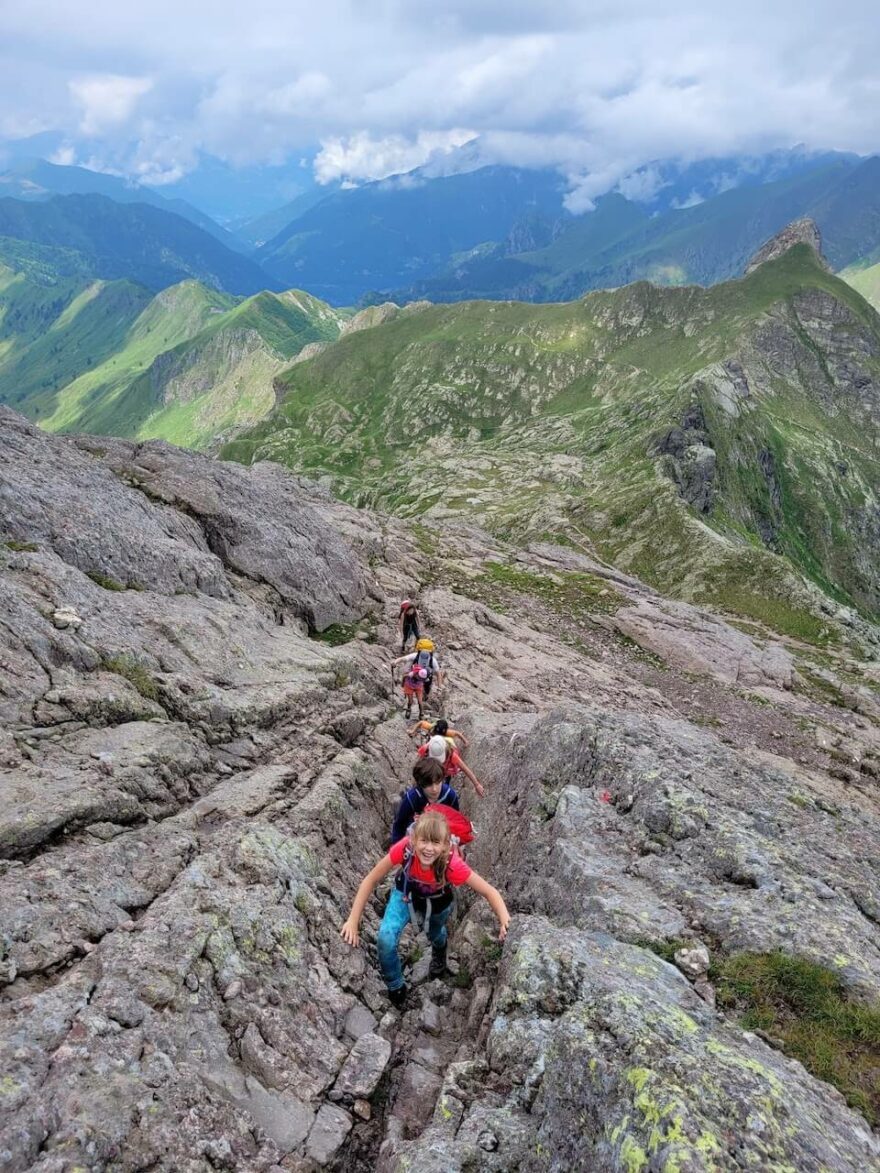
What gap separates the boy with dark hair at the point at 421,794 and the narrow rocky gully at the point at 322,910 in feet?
8.14

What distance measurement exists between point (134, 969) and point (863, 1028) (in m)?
11.7

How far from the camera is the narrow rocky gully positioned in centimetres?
863

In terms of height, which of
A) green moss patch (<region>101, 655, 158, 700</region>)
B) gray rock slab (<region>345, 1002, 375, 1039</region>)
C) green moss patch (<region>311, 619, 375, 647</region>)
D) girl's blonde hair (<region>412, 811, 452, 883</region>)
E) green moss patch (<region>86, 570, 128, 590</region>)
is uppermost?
girl's blonde hair (<region>412, 811, 452, 883</region>)

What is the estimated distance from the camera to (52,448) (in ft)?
100

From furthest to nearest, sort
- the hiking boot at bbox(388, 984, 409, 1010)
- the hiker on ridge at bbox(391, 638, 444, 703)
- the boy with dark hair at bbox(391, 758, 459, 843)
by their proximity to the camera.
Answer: the hiker on ridge at bbox(391, 638, 444, 703)
the boy with dark hair at bbox(391, 758, 459, 843)
the hiking boot at bbox(388, 984, 409, 1010)

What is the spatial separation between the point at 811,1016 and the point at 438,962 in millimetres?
6769

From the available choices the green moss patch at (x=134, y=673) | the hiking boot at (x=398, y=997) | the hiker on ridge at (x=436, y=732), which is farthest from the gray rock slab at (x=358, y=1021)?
the green moss patch at (x=134, y=673)

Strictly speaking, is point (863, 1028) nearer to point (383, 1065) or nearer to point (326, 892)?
point (383, 1065)

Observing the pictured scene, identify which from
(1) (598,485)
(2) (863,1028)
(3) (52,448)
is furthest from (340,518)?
(1) (598,485)

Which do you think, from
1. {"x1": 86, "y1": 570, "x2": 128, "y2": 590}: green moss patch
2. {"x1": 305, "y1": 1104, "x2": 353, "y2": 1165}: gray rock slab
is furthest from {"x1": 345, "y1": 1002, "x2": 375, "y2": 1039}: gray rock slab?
{"x1": 86, "y1": 570, "x2": 128, "y2": 590}: green moss patch

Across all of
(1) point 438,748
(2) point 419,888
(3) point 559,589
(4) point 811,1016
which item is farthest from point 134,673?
(3) point 559,589

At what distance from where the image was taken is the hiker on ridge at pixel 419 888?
11.4 m

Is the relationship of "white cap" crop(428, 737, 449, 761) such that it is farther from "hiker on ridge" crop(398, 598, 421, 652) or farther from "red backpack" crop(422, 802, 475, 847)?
"hiker on ridge" crop(398, 598, 421, 652)

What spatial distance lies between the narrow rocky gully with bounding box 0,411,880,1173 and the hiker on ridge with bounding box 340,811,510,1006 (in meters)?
0.99
